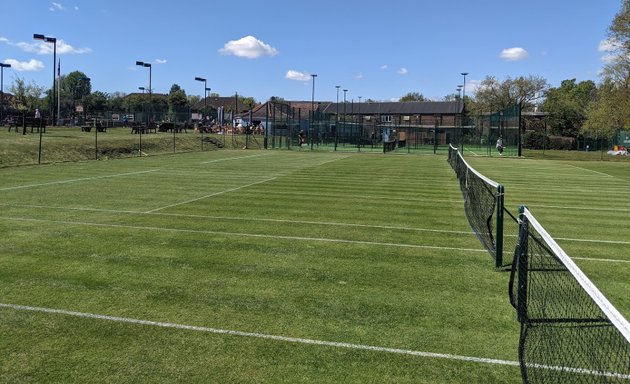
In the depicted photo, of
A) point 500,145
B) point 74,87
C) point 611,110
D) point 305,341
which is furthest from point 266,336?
point 74,87

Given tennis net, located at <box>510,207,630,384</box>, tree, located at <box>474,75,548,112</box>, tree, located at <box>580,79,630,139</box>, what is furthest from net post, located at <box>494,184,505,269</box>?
tree, located at <box>474,75,548,112</box>

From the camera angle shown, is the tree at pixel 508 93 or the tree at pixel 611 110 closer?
the tree at pixel 611 110

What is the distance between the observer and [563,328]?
5684 mm

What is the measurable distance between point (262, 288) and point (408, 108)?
113 metres

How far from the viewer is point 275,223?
39.5ft

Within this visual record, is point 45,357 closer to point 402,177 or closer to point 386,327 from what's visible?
point 386,327

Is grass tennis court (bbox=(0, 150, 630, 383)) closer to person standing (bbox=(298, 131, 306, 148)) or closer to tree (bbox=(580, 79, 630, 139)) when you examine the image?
person standing (bbox=(298, 131, 306, 148))

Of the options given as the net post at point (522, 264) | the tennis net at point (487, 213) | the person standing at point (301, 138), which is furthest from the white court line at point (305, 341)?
the person standing at point (301, 138)

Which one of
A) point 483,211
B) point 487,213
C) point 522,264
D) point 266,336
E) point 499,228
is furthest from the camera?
point 483,211

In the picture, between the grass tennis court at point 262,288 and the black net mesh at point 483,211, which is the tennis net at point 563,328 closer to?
the grass tennis court at point 262,288

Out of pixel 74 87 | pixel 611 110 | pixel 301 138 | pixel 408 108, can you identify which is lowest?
pixel 301 138

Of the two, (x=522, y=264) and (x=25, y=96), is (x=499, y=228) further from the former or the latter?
(x=25, y=96)

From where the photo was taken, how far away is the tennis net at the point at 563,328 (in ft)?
14.9

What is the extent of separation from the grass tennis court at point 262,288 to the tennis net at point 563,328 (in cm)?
24
